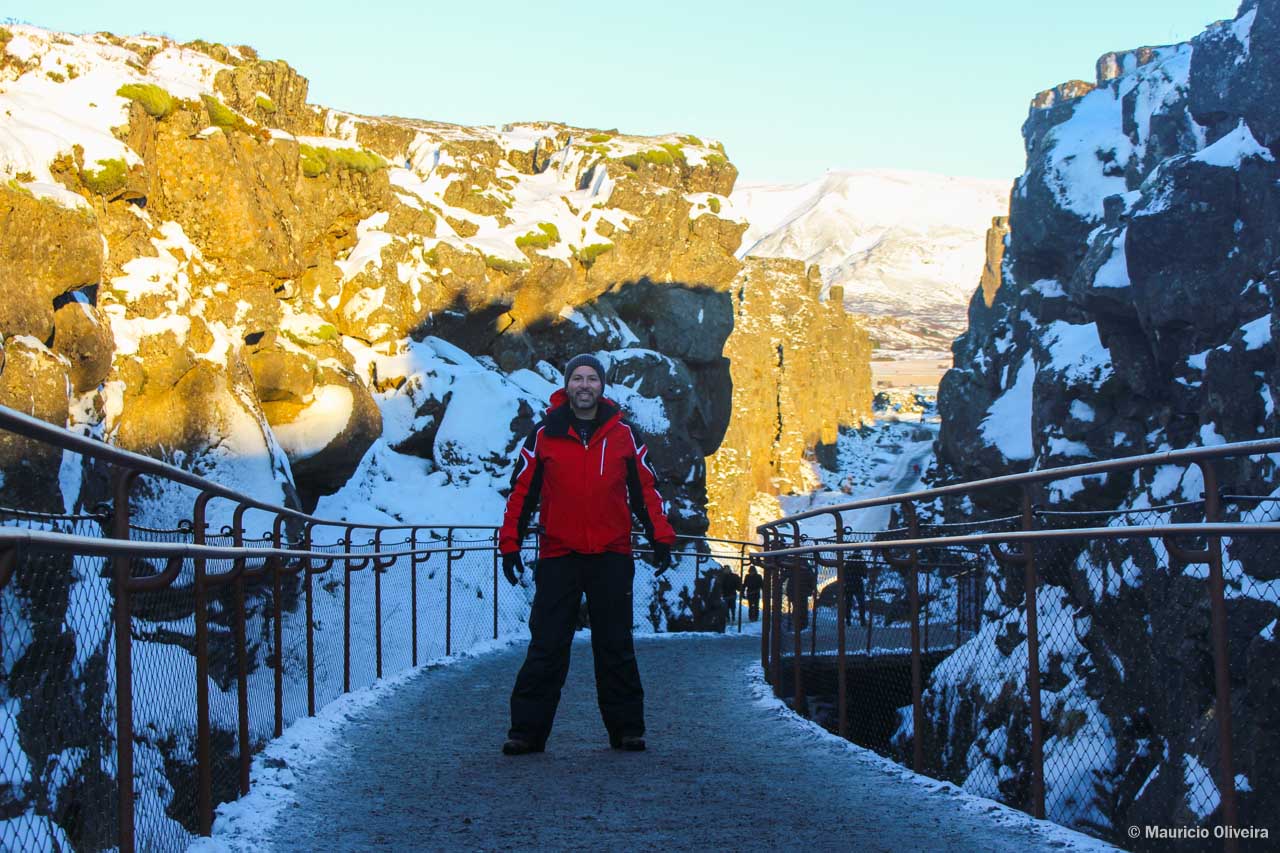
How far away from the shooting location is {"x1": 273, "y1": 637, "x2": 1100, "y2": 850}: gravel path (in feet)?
14.9

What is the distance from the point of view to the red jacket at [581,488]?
6.19 m

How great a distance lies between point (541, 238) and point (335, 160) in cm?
828

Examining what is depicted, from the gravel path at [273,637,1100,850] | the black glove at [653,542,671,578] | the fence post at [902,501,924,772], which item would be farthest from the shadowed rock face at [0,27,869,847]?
the fence post at [902,501,924,772]

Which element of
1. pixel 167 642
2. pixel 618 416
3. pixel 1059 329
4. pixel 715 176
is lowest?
pixel 167 642

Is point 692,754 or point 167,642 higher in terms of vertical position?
point 167,642

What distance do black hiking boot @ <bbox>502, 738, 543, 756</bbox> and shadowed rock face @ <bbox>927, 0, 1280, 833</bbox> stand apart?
103 inches

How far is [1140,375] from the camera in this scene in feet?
104

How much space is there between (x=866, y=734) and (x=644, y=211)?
103 feet

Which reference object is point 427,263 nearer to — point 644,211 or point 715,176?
point 644,211

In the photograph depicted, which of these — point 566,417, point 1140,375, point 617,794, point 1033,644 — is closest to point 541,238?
point 1140,375

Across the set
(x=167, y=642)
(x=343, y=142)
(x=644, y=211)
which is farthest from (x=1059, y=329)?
(x=167, y=642)

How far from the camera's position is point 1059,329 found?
36719mm

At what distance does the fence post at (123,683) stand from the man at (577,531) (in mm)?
2489

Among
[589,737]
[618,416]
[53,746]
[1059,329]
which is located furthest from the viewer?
[1059,329]
